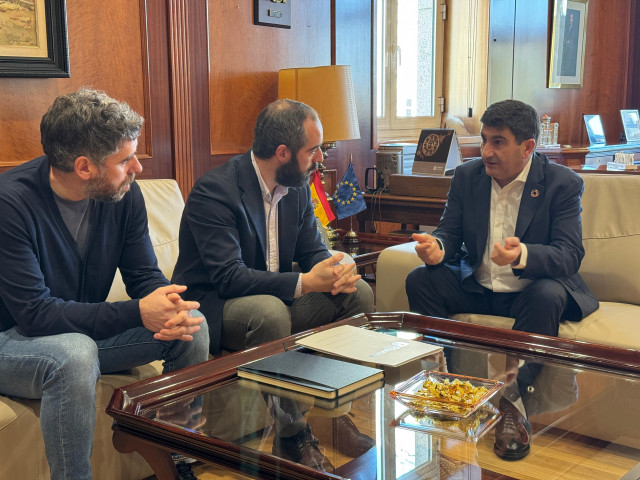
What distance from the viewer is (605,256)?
A: 9.12ft

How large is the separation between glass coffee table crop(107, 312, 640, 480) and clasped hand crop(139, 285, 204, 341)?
0.43 feet

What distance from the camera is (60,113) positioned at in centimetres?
191

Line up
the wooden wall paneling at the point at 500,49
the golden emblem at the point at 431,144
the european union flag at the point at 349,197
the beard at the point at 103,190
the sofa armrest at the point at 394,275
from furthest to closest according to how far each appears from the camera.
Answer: the wooden wall paneling at the point at 500,49 < the golden emblem at the point at 431,144 < the european union flag at the point at 349,197 < the sofa armrest at the point at 394,275 < the beard at the point at 103,190

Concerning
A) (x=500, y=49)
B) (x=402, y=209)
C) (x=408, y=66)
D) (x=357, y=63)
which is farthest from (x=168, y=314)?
(x=500, y=49)

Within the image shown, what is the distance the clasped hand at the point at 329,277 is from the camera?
236 cm

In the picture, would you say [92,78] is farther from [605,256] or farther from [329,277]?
[605,256]

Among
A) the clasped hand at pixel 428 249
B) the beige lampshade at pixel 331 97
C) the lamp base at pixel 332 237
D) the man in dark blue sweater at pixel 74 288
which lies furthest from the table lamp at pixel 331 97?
the man in dark blue sweater at pixel 74 288

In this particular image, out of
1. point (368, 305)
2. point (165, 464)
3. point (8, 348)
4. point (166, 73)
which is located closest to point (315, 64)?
point (166, 73)

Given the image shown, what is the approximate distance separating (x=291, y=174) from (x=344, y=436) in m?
1.21

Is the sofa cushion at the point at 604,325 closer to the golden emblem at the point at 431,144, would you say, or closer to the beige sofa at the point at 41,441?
the beige sofa at the point at 41,441

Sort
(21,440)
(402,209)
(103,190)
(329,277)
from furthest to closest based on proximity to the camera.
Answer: (402,209) < (329,277) < (103,190) < (21,440)

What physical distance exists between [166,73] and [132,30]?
23cm

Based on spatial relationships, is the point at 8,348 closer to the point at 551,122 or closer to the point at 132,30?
the point at 132,30

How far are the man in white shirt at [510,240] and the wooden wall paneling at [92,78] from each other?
1283mm
